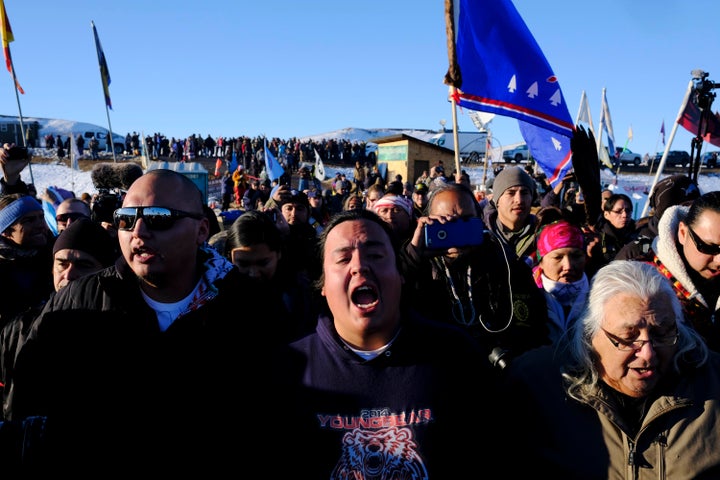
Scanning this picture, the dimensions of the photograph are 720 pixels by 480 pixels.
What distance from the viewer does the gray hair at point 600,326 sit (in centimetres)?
207

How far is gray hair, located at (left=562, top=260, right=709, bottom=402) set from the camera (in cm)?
207

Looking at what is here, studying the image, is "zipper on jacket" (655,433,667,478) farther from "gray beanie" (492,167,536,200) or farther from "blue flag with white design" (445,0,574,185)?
"blue flag with white design" (445,0,574,185)

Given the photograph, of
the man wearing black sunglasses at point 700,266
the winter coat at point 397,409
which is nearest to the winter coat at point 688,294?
the man wearing black sunglasses at point 700,266

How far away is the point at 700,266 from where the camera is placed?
105 inches

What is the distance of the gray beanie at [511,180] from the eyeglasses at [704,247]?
5.98 ft

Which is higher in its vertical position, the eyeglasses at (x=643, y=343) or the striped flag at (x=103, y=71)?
the striped flag at (x=103, y=71)

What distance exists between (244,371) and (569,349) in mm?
1374

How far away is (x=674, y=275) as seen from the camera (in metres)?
2.72

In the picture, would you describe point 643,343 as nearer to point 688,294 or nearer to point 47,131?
point 688,294

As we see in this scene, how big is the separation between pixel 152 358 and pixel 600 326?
5.92 ft

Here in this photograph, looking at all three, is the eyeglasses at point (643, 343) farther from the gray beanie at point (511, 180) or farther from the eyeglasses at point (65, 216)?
the eyeglasses at point (65, 216)

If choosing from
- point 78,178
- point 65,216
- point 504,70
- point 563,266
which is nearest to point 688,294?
point 563,266

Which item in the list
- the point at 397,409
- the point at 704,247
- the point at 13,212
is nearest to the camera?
the point at 397,409

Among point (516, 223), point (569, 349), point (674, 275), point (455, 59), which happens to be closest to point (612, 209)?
point (516, 223)
